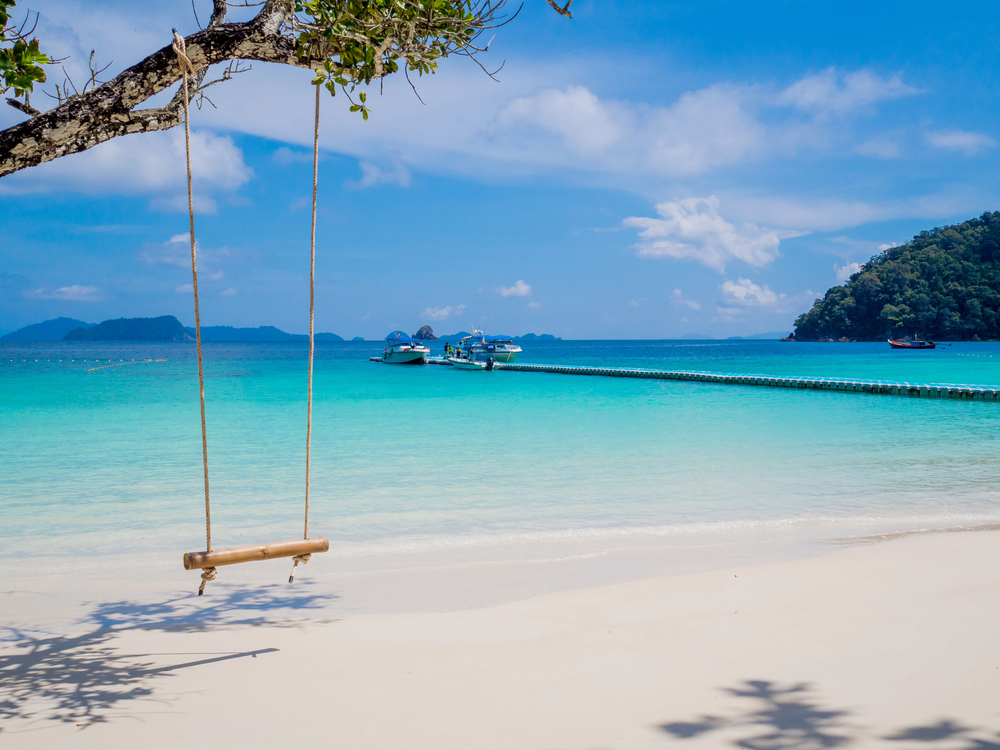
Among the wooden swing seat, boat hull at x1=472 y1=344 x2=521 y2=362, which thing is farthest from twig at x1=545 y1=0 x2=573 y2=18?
boat hull at x1=472 y1=344 x2=521 y2=362

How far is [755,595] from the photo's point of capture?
4.29 metres

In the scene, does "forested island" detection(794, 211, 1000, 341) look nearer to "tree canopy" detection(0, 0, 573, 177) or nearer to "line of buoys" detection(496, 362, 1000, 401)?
"line of buoys" detection(496, 362, 1000, 401)

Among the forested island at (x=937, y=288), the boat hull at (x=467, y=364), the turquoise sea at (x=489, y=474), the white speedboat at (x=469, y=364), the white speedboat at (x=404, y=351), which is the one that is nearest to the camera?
the turquoise sea at (x=489, y=474)

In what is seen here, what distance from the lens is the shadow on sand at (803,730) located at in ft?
8.24

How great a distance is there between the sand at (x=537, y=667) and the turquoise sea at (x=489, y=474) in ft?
5.98

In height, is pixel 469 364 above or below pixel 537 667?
above

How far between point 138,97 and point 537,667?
11.0 feet

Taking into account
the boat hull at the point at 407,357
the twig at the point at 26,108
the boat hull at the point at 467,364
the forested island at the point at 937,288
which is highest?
the forested island at the point at 937,288

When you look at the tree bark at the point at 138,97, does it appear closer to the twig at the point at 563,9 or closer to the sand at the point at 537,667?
the twig at the point at 563,9

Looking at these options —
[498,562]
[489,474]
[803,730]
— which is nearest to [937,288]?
[489,474]

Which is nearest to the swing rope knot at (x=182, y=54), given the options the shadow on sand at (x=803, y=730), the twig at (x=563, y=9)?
the twig at (x=563, y=9)

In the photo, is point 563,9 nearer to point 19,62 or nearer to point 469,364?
point 19,62

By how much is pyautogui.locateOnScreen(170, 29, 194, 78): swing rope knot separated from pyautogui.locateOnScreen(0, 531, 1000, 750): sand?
2914 mm

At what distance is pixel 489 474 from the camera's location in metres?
10.2
